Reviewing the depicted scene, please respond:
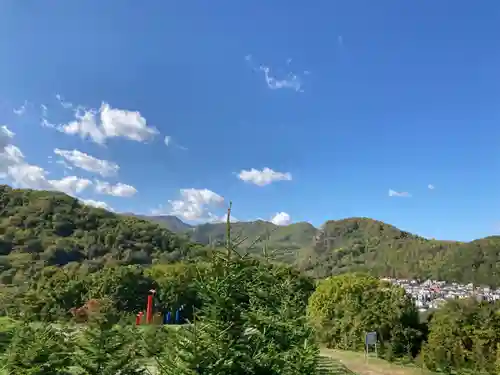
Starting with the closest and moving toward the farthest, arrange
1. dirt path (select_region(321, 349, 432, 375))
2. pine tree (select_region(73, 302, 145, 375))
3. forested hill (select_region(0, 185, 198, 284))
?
pine tree (select_region(73, 302, 145, 375)) → dirt path (select_region(321, 349, 432, 375)) → forested hill (select_region(0, 185, 198, 284))

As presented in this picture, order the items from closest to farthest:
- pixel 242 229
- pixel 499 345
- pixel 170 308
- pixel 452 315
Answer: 1. pixel 242 229
2. pixel 499 345
3. pixel 452 315
4. pixel 170 308

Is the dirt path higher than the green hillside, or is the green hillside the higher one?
the green hillside

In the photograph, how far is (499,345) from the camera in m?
13.6

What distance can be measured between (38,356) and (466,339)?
12.8 meters

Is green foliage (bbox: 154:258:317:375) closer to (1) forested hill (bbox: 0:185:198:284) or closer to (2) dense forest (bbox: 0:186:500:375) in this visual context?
(2) dense forest (bbox: 0:186:500:375)

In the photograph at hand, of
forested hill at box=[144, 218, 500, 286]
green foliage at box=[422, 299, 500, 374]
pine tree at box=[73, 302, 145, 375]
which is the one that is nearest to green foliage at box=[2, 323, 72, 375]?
pine tree at box=[73, 302, 145, 375]

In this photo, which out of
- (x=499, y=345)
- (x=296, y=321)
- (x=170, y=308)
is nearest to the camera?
(x=296, y=321)

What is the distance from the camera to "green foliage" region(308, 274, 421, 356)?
1631cm

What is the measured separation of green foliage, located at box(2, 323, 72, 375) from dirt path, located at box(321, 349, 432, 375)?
8.64 metres

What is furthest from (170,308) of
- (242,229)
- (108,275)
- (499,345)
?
(242,229)

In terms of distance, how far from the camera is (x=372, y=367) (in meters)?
13.9

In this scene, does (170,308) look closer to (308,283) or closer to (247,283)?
(308,283)

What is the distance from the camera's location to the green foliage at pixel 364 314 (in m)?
16.3

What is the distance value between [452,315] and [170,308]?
1240 cm
